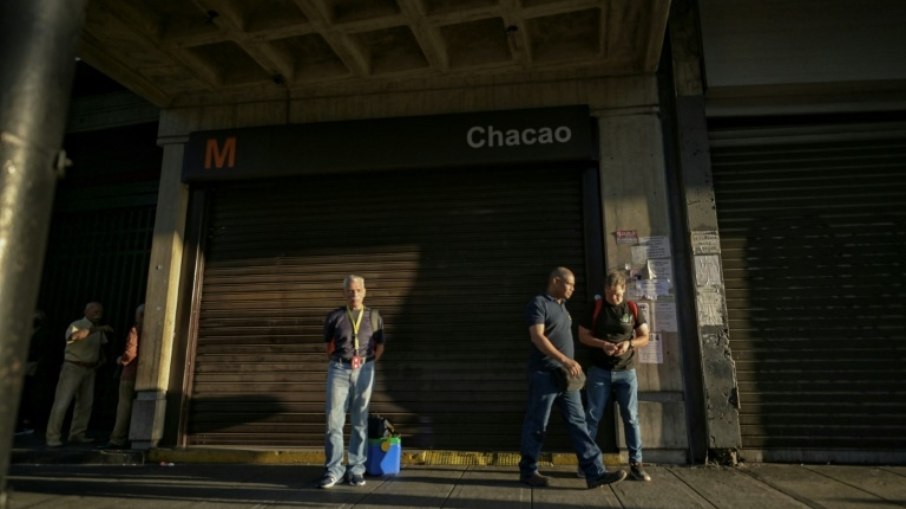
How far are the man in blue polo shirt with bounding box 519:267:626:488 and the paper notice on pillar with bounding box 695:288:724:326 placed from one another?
190cm

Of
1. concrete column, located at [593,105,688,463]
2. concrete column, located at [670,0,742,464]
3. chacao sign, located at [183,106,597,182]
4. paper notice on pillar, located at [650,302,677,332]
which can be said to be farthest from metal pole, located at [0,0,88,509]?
concrete column, located at [670,0,742,464]

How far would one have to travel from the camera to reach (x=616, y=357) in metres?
4.98

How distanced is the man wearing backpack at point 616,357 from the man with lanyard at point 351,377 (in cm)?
199

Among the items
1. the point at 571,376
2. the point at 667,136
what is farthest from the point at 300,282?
the point at 667,136

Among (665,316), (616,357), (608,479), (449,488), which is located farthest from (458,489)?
(665,316)

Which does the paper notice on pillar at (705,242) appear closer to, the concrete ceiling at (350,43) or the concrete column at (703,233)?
the concrete column at (703,233)

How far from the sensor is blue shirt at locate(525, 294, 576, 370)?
475 centimetres

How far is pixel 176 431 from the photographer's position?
6570mm

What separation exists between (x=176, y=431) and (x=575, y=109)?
604cm

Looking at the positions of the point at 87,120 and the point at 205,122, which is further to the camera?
the point at 87,120

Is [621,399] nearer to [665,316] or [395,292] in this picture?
[665,316]

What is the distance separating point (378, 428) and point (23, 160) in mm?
4245

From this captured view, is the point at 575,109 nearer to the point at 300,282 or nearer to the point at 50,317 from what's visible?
the point at 300,282

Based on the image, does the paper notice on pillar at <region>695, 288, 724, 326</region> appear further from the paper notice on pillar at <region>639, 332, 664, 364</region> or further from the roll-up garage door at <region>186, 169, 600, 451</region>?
the roll-up garage door at <region>186, 169, 600, 451</region>
